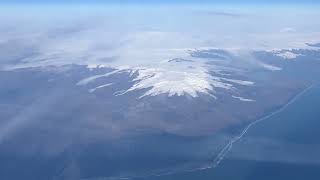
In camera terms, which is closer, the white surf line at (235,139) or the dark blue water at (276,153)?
the dark blue water at (276,153)

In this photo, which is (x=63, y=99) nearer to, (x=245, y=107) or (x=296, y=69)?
(x=245, y=107)

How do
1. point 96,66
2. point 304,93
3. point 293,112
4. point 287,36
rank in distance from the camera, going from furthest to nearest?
point 287,36 → point 96,66 → point 304,93 → point 293,112

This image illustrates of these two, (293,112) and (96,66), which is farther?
(96,66)

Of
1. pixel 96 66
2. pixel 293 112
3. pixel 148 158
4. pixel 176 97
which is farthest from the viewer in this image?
pixel 96 66

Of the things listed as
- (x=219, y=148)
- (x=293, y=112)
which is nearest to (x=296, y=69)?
(x=293, y=112)

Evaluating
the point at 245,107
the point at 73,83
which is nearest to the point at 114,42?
the point at 73,83

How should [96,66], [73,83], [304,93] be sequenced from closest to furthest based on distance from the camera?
[304,93] → [73,83] → [96,66]

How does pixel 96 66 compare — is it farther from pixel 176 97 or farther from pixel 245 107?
pixel 245 107

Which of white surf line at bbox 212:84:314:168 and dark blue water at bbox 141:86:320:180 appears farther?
white surf line at bbox 212:84:314:168

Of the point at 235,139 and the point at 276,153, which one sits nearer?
the point at 276,153
